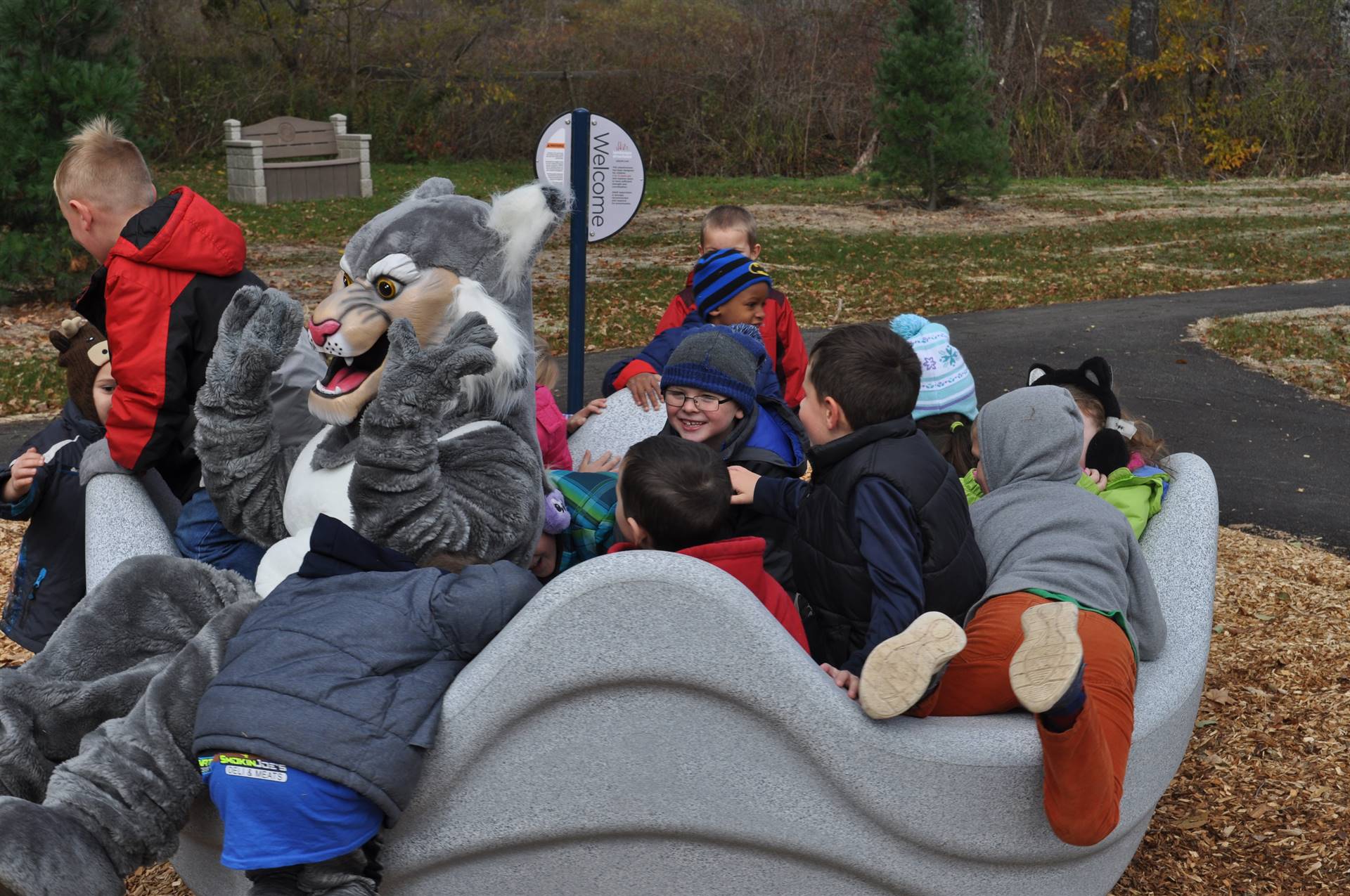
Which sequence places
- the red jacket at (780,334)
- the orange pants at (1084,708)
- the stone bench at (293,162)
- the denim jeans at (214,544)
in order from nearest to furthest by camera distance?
the orange pants at (1084,708)
the denim jeans at (214,544)
the red jacket at (780,334)
the stone bench at (293,162)

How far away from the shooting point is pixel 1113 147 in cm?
2345

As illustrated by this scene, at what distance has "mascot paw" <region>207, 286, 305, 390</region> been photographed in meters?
2.65

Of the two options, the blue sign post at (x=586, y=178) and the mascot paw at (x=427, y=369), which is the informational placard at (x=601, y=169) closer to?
the blue sign post at (x=586, y=178)

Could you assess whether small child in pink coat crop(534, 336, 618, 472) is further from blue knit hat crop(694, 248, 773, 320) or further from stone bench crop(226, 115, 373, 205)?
stone bench crop(226, 115, 373, 205)

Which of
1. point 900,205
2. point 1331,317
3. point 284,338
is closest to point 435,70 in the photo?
point 900,205

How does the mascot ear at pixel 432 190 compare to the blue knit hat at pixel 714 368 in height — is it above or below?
above

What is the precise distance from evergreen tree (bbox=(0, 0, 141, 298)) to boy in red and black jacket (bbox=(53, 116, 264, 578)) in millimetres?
7132

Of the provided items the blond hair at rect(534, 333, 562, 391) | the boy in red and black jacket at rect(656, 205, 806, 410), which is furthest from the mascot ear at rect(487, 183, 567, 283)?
the boy in red and black jacket at rect(656, 205, 806, 410)

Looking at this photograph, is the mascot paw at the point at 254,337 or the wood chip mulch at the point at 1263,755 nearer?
the mascot paw at the point at 254,337

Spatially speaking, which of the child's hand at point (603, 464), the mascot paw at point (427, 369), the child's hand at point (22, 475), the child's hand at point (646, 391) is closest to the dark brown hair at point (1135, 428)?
the child's hand at point (646, 391)

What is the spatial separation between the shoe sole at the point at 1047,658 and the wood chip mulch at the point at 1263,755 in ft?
4.37

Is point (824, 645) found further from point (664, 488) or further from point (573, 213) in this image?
point (573, 213)

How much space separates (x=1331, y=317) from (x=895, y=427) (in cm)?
913

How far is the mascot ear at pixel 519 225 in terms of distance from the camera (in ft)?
9.07
